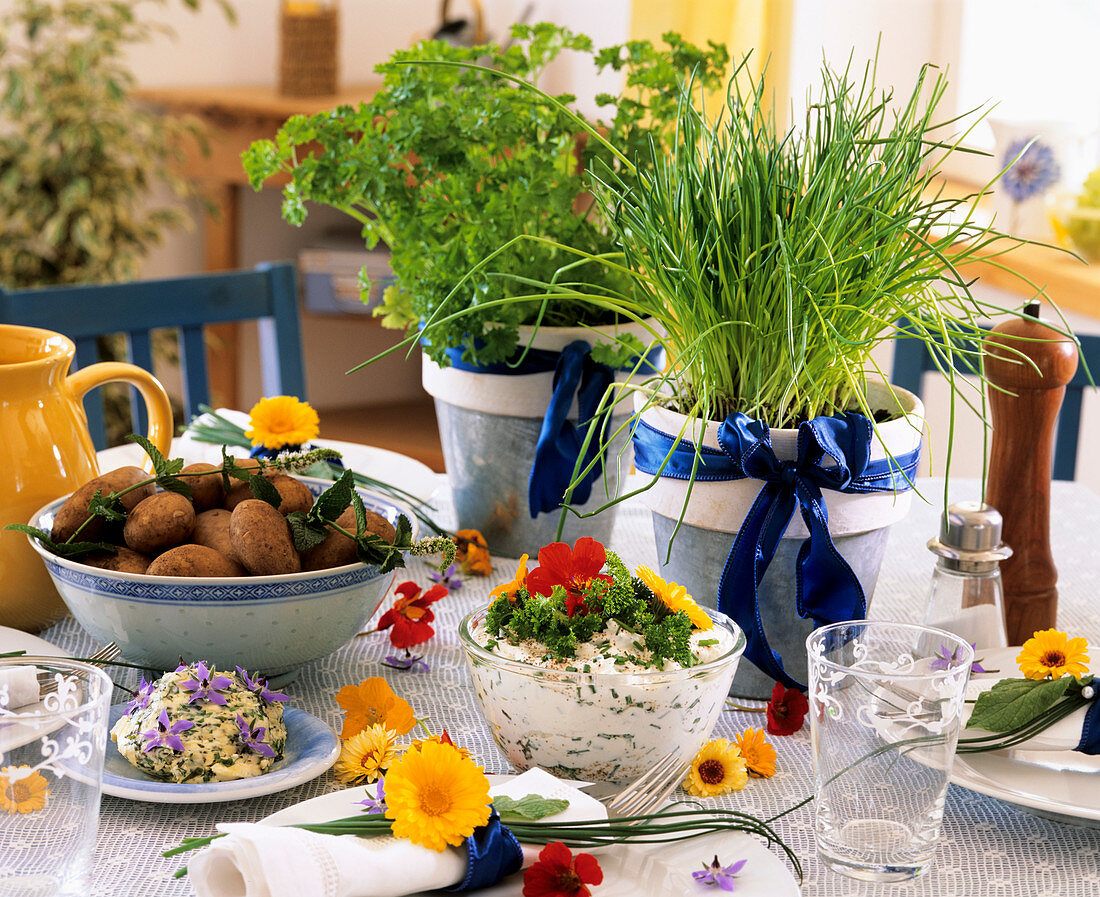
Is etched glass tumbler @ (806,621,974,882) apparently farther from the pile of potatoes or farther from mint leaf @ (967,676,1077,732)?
the pile of potatoes

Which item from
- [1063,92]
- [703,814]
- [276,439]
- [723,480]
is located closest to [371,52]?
[1063,92]

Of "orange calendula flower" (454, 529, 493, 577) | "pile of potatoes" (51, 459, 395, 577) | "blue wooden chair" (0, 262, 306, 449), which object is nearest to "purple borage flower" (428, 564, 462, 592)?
"orange calendula flower" (454, 529, 493, 577)

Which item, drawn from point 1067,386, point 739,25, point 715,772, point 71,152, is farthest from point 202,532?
point 71,152

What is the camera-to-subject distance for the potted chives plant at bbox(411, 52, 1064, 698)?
0.73 metres

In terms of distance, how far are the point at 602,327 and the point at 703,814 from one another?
0.48 metres

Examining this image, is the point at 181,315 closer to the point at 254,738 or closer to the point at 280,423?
the point at 280,423

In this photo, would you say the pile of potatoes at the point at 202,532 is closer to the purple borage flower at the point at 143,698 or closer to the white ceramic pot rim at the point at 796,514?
the purple borage flower at the point at 143,698

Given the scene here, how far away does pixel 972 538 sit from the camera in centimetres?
73

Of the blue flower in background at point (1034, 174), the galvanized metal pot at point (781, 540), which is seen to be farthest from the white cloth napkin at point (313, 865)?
the blue flower in background at point (1034, 174)

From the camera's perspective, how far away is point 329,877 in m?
0.50

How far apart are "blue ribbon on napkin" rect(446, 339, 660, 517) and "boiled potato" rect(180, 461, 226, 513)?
259mm

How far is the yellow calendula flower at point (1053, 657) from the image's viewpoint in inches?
26.6

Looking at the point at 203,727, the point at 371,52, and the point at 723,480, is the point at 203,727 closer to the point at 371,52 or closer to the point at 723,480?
the point at 723,480

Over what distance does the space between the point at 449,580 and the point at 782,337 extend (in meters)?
0.38
